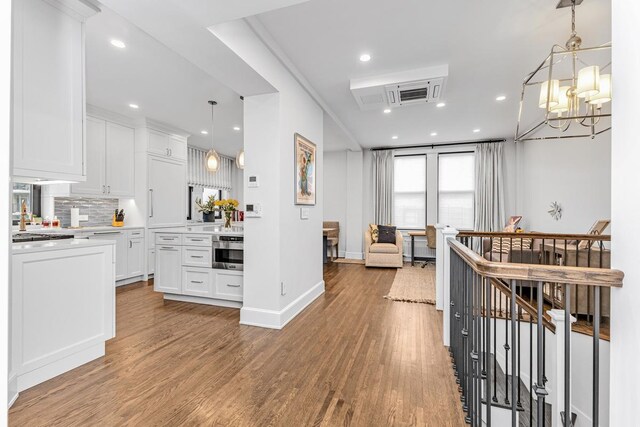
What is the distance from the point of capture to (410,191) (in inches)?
280

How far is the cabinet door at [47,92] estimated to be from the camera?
1.75 metres

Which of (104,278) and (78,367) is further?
(104,278)

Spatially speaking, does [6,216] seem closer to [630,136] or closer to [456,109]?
[630,136]

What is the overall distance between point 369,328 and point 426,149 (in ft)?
17.4

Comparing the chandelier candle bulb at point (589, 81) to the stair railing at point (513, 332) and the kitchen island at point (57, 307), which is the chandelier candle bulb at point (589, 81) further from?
the kitchen island at point (57, 307)

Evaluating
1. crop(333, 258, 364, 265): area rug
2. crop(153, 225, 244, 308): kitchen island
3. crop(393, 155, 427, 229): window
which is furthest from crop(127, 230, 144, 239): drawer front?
crop(393, 155, 427, 229): window

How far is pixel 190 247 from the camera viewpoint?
3.58m

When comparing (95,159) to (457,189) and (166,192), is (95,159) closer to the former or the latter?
(166,192)

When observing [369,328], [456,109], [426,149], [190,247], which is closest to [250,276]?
[190,247]

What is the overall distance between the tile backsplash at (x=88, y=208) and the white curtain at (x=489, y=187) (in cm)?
735

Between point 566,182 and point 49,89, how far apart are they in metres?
6.48

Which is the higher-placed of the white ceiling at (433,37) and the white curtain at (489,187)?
the white ceiling at (433,37)

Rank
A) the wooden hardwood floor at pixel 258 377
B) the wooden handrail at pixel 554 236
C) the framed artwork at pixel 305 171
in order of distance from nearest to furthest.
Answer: the wooden hardwood floor at pixel 258 377 < the wooden handrail at pixel 554 236 < the framed artwork at pixel 305 171

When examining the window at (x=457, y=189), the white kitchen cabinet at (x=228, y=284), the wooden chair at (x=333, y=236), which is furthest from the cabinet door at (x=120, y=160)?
the window at (x=457, y=189)
